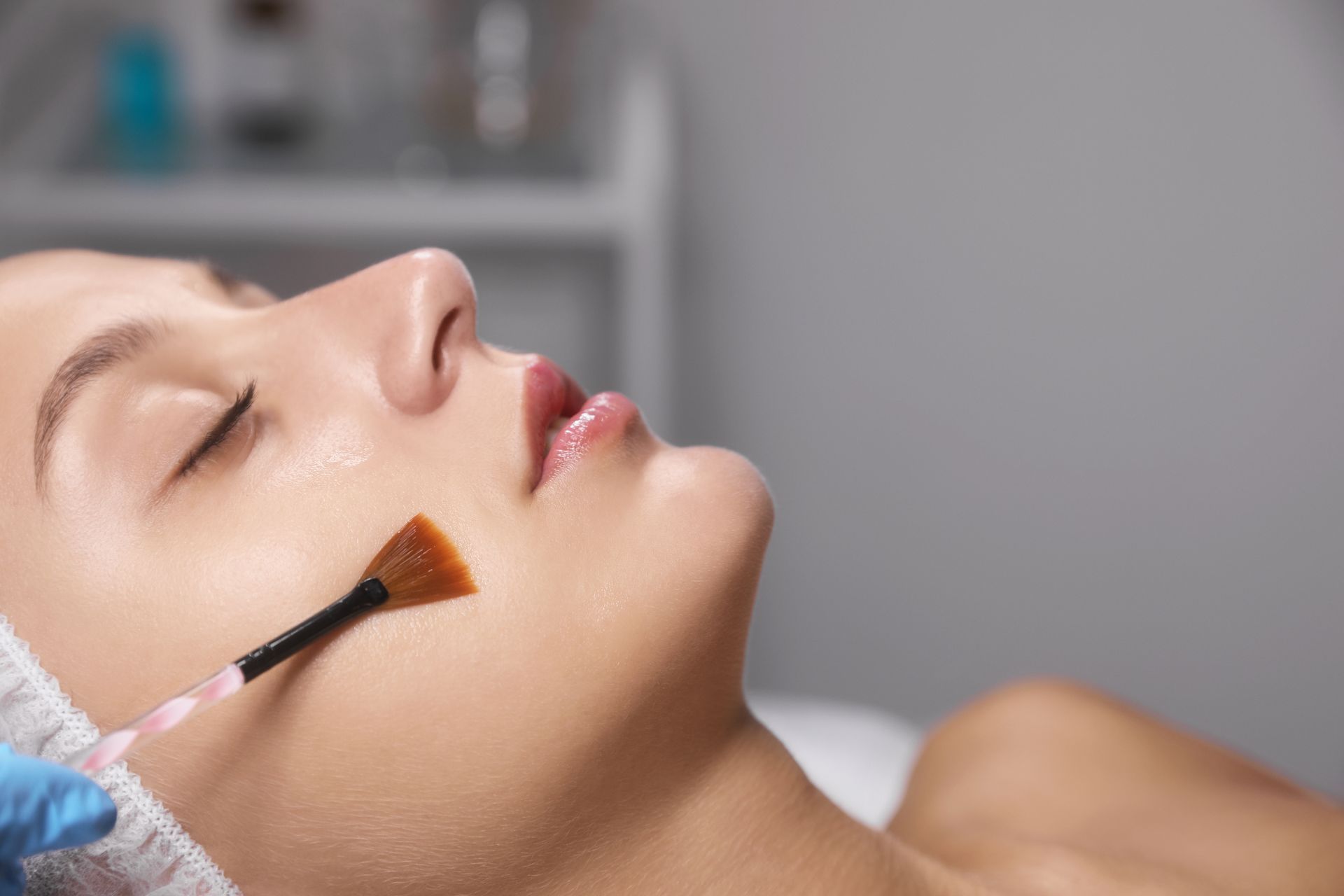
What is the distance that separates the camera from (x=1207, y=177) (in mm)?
2002

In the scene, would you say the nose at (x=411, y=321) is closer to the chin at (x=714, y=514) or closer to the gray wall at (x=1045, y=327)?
the chin at (x=714, y=514)

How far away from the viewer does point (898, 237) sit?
7.03 feet

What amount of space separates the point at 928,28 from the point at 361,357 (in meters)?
1.59

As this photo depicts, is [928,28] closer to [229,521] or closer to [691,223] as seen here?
[691,223]

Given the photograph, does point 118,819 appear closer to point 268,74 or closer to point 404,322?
point 404,322

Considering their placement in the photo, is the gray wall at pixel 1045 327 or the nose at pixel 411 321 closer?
the nose at pixel 411 321

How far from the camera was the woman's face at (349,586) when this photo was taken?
705 millimetres

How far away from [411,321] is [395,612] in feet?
0.71

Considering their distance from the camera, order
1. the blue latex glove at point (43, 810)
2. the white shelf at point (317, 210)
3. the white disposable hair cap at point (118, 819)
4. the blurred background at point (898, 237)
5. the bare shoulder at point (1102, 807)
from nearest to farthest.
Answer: the blue latex glove at point (43, 810) → the white disposable hair cap at point (118, 819) → the bare shoulder at point (1102, 807) → the white shelf at point (317, 210) → the blurred background at point (898, 237)

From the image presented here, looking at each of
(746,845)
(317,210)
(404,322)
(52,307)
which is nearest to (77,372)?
(52,307)

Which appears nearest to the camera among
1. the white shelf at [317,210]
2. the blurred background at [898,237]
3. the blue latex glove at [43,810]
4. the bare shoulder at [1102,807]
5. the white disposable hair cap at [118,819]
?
the blue latex glove at [43,810]

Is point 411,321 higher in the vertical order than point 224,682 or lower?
higher

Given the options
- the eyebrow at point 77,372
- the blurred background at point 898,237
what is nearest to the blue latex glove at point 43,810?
the eyebrow at point 77,372

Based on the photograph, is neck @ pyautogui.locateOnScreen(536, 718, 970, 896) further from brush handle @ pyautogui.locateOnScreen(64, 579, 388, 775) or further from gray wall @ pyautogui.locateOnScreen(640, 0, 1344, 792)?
gray wall @ pyautogui.locateOnScreen(640, 0, 1344, 792)
